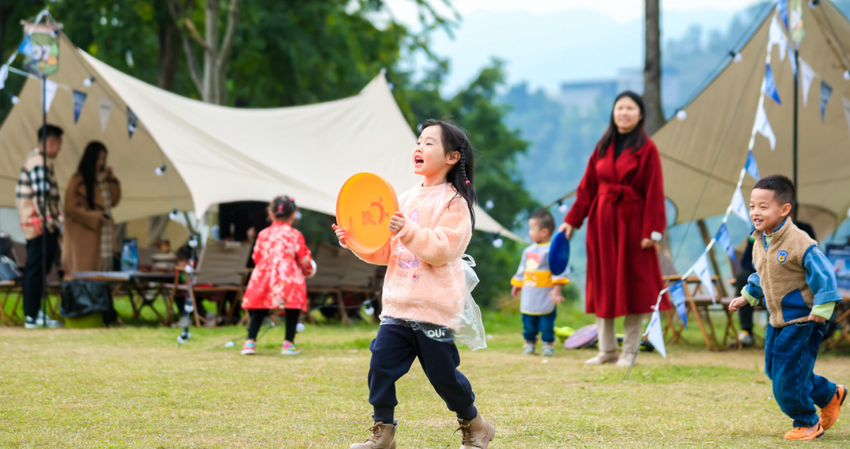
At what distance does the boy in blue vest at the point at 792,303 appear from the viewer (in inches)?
126

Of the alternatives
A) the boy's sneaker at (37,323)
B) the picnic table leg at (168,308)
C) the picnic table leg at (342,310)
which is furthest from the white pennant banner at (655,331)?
the boy's sneaker at (37,323)

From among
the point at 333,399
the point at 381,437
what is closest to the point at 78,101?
the point at 333,399

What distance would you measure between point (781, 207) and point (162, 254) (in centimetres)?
705

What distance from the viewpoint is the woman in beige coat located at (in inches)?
320

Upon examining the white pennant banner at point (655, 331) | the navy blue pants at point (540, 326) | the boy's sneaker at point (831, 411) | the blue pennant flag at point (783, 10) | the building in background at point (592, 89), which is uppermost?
the building in background at point (592, 89)

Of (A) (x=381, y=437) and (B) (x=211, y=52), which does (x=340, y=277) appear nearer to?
(B) (x=211, y=52)

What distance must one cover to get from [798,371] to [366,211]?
178 centimetres

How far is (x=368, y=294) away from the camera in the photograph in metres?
9.02

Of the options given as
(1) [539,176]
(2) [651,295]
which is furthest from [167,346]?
(1) [539,176]

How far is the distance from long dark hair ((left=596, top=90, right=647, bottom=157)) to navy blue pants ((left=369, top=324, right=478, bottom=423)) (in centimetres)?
297

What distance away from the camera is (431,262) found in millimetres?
2811

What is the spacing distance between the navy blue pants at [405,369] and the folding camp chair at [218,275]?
5.04 meters

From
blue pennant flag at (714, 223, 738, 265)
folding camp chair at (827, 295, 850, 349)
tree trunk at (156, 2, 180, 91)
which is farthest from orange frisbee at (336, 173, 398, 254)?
tree trunk at (156, 2, 180, 91)

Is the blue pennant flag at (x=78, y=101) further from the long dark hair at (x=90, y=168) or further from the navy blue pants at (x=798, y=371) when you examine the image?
the navy blue pants at (x=798, y=371)
